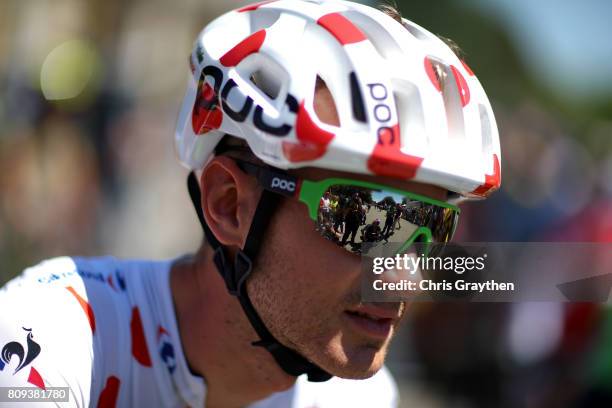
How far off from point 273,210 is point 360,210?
0.37m

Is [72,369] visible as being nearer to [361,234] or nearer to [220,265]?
[220,265]

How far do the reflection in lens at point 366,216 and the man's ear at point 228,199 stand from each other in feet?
1.14

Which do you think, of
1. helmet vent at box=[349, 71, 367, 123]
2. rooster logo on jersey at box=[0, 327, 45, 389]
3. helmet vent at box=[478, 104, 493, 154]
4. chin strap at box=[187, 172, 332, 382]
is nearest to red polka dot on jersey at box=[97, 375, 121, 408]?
rooster logo on jersey at box=[0, 327, 45, 389]

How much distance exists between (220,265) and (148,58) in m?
12.1

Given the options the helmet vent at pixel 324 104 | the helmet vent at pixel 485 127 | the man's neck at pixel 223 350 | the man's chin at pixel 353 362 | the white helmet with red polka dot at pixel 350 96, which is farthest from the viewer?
the man's neck at pixel 223 350

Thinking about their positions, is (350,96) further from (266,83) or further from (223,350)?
(223,350)

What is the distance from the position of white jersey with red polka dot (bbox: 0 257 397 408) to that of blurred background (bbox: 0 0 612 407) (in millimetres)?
4261

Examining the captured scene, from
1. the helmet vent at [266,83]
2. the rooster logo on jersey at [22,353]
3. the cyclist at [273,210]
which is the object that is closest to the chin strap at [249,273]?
the cyclist at [273,210]

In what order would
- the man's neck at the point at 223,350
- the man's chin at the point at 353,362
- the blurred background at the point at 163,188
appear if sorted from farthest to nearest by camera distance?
the blurred background at the point at 163,188
the man's neck at the point at 223,350
the man's chin at the point at 353,362

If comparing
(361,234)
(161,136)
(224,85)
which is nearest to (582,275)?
(361,234)

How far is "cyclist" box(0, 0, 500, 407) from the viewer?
2945 mm

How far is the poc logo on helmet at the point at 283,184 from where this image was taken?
307 centimetres

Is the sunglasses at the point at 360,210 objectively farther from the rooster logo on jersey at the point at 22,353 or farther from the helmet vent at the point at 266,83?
the rooster logo on jersey at the point at 22,353

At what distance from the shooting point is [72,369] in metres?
3.03
